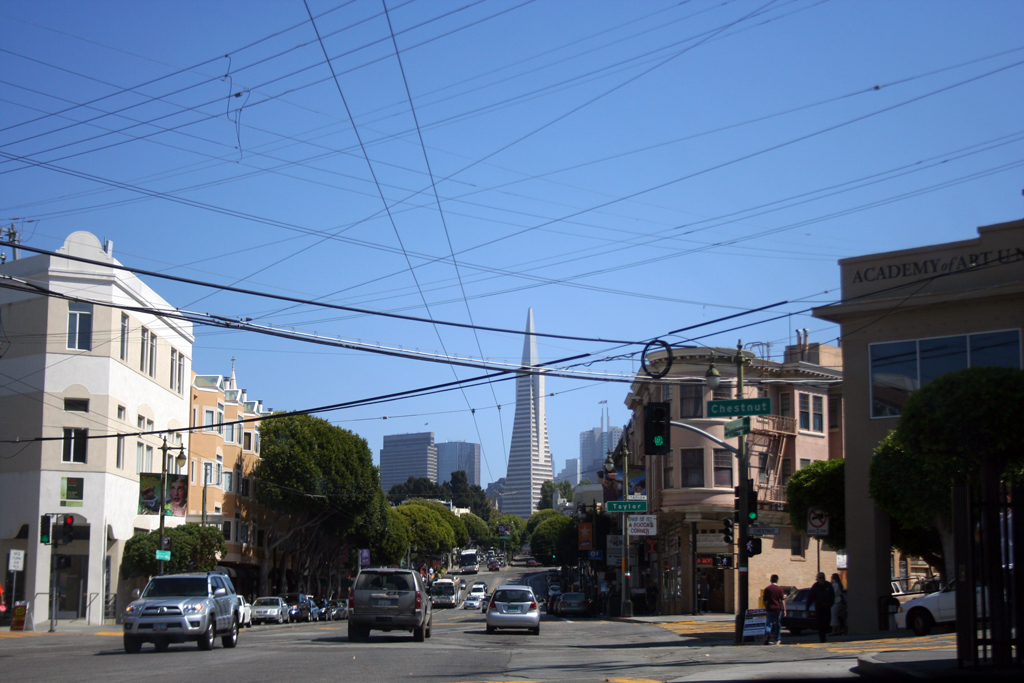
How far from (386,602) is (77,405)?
26303mm

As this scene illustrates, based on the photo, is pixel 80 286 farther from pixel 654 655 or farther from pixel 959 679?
pixel 959 679

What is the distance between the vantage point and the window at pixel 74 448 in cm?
4316

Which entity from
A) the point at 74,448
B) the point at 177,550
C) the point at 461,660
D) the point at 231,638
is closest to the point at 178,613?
the point at 231,638

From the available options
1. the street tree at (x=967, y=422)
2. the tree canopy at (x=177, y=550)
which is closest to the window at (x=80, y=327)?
the tree canopy at (x=177, y=550)

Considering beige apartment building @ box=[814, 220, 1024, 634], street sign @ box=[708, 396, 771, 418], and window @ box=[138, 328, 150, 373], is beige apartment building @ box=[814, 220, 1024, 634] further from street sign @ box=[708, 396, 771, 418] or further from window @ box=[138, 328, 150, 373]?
window @ box=[138, 328, 150, 373]

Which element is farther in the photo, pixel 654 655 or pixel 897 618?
pixel 897 618

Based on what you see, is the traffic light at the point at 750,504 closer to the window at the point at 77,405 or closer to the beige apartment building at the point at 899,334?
the beige apartment building at the point at 899,334

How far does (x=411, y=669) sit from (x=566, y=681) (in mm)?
2895

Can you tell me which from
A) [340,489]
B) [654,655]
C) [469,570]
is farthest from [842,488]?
[469,570]

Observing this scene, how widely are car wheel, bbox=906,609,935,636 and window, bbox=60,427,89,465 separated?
34.7 metres

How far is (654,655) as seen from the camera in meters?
20.3

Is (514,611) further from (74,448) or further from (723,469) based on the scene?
(74,448)

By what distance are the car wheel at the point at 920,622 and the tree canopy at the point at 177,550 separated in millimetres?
33851

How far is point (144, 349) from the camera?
161ft
